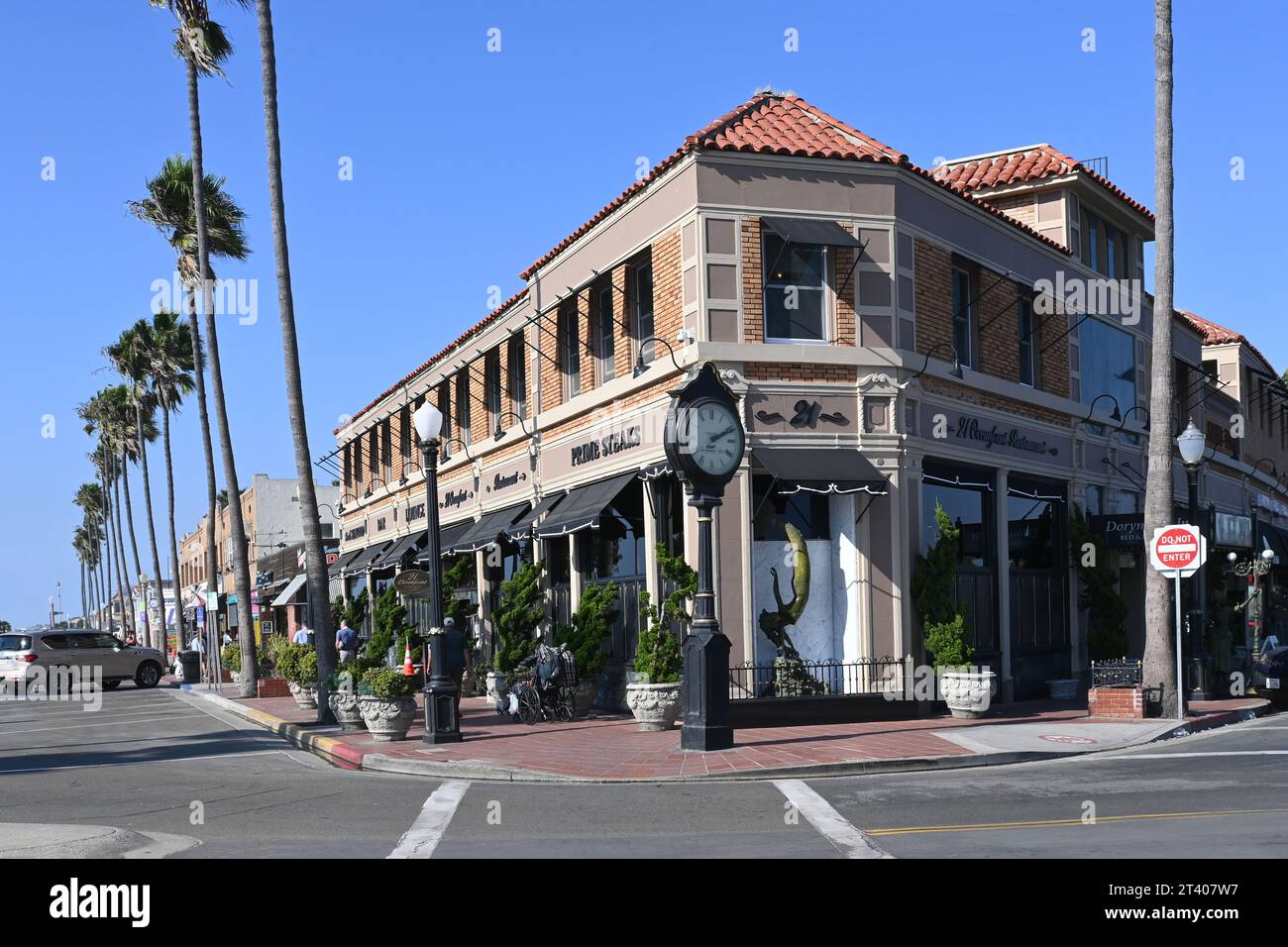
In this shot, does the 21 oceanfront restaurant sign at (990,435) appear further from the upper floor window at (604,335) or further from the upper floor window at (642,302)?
the upper floor window at (604,335)

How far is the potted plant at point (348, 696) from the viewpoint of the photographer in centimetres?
1977

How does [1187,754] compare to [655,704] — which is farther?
[655,704]

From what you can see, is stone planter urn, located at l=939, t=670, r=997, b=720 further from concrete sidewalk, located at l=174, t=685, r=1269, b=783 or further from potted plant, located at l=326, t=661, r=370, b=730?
potted plant, located at l=326, t=661, r=370, b=730

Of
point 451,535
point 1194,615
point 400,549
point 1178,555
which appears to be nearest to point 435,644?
point 1178,555

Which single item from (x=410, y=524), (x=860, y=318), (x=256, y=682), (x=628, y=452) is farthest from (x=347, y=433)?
(x=860, y=318)

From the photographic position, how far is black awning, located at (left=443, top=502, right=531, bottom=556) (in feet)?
82.9

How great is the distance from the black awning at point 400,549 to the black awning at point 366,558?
1021mm

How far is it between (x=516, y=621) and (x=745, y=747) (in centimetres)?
→ 799

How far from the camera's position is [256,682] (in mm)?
31953

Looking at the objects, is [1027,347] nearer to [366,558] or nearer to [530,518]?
[530,518]

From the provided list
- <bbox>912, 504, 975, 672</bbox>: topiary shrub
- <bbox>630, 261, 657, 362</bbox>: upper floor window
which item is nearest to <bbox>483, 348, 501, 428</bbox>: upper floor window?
<bbox>630, 261, 657, 362</bbox>: upper floor window

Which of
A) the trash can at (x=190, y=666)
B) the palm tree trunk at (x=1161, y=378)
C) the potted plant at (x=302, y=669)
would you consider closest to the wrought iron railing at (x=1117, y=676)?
the palm tree trunk at (x=1161, y=378)

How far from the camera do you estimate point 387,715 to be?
1781 cm
